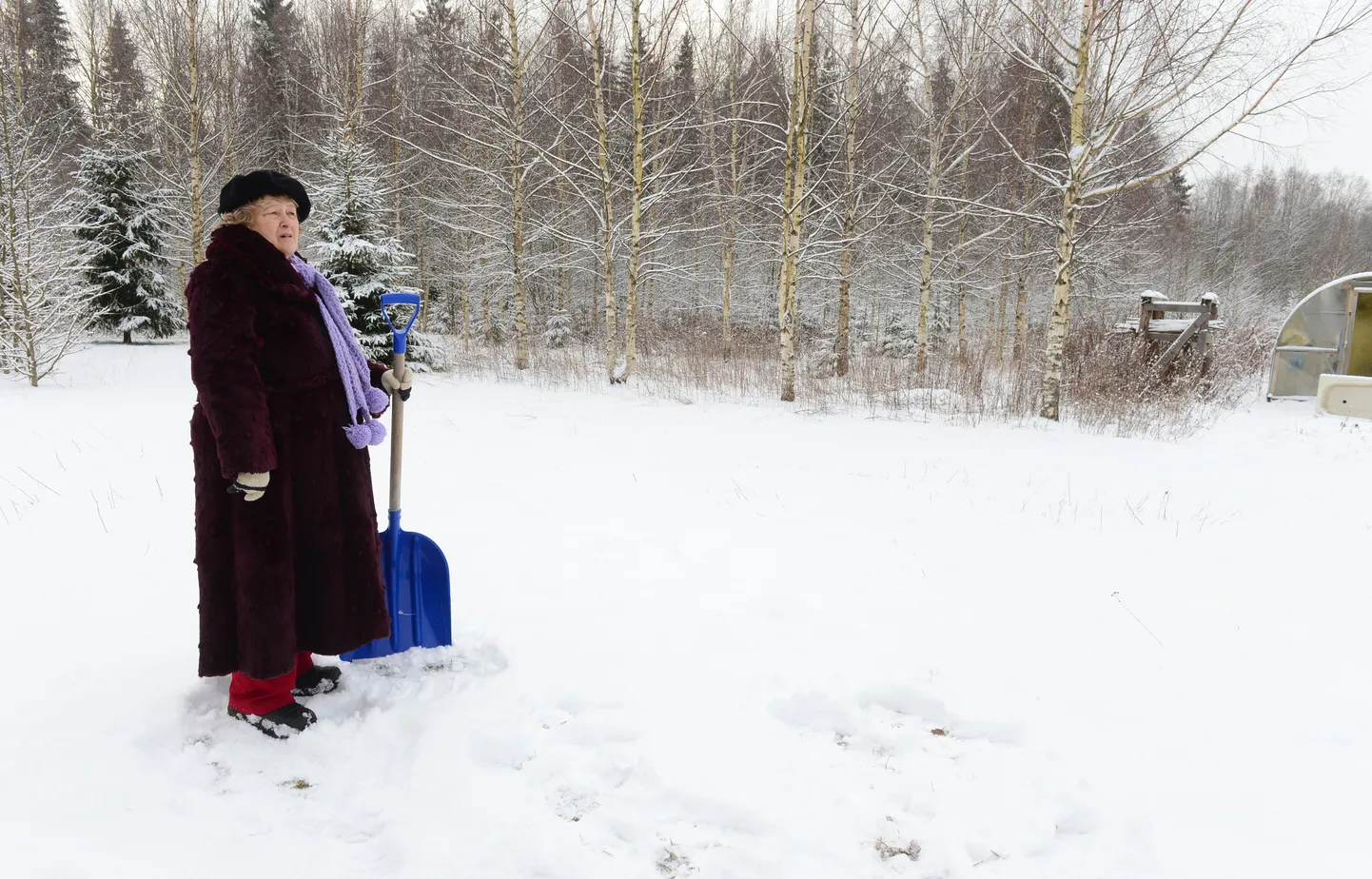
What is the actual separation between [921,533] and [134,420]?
8859 mm

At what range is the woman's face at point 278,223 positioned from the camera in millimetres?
2297

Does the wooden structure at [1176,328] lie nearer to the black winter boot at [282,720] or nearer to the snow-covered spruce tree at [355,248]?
the black winter boot at [282,720]

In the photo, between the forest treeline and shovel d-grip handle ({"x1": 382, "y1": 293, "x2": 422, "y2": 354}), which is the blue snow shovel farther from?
the forest treeline

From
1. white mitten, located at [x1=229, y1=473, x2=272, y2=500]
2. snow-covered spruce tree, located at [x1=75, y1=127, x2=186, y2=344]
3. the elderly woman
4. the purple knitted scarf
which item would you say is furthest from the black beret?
snow-covered spruce tree, located at [x1=75, y1=127, x2=186, y2=344]

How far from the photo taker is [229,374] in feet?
6.98

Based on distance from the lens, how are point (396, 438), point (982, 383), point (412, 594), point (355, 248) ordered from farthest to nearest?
point (355, 248) < point (982, 383) < point (412, 594) < point (396, 438)

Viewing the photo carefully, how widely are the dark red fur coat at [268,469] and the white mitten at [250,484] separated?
26 millimetres

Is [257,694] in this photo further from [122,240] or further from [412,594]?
[122,240]

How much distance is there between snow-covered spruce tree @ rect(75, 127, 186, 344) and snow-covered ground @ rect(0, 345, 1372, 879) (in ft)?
48.8

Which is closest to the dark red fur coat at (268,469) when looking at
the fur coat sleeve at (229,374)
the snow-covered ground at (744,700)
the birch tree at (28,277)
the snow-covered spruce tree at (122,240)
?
the fur coat sleeve at (229,374)

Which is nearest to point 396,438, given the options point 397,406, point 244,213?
point 397,406

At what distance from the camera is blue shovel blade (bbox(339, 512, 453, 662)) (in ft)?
9.04

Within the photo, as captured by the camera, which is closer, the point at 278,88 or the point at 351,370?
the point at 351,370

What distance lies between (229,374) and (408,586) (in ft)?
3.64
